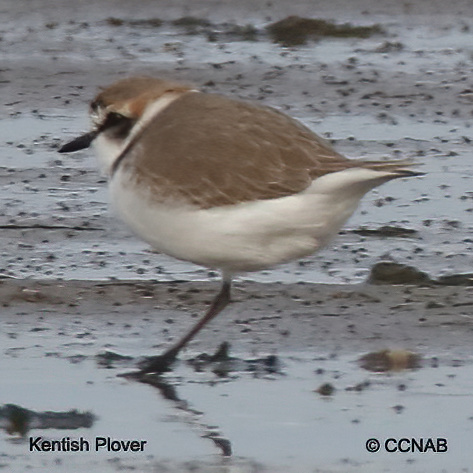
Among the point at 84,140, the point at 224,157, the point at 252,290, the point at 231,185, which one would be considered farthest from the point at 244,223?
the point at 252,290

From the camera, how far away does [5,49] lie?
35.6ft

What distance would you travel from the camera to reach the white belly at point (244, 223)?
211 inches

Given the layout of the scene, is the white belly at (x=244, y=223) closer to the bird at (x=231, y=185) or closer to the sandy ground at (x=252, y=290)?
the bird at (x=231, y=185)

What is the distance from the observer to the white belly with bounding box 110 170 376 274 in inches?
211

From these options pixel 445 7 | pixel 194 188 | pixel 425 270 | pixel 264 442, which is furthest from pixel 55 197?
pixel 445 7

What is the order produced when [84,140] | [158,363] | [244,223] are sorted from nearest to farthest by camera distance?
[244,223]
[158,363]
[84,140]

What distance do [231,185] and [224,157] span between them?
0.13m

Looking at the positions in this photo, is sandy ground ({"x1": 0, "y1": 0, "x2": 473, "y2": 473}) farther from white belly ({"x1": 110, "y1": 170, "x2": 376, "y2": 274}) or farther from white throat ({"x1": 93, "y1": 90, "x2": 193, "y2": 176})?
white throat ({"x1": 93, "y1": 90, "x2": 193, "y2": 176})

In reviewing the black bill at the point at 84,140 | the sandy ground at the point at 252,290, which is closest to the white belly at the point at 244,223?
the black bill at the point at 84,140

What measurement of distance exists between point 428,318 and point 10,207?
8.43ft

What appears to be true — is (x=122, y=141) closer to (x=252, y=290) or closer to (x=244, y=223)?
(x=244, y=223)

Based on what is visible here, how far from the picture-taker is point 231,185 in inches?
212

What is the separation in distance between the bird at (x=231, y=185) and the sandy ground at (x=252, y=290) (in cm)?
43

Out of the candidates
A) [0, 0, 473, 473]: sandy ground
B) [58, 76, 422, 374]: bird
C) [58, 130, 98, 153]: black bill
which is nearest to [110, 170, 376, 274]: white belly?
[58, 76, 422, 374]: bird
